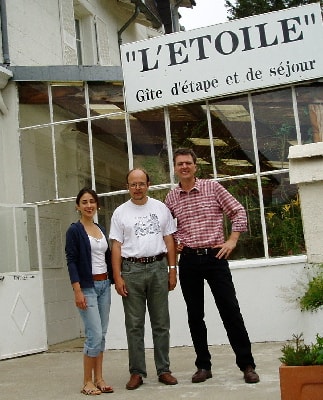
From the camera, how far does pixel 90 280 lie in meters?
5.13

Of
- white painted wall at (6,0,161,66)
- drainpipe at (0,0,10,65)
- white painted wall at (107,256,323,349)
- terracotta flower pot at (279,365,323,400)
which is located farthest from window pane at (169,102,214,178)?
terracotta flower pot at (279,365,323,400)

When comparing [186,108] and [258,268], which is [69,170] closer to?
[186,108]

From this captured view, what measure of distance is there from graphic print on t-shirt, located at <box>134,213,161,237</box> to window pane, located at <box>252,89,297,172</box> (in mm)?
2957

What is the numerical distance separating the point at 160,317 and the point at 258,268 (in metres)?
2.66

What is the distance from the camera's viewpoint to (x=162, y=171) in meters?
8.27

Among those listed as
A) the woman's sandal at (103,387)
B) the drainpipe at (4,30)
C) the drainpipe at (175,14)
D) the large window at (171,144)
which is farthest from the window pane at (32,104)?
the drainpipe at (175,14)

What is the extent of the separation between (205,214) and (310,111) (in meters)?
3.17

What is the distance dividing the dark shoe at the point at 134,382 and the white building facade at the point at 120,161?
8.47 feet

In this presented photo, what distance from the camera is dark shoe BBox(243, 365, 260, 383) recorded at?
5098 millimetres

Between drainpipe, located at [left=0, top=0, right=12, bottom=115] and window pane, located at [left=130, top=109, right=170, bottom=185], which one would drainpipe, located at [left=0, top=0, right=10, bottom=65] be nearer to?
drainpipe, located at [left=0, top=0, right=12, bottom=115]

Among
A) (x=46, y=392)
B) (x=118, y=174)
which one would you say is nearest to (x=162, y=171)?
(x=118, y=174)

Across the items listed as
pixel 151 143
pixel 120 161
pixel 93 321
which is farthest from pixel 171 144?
pixel 93 321

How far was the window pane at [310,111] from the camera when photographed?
777 centimetres

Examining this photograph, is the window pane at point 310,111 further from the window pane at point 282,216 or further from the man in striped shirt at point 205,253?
the man in striped shirt at point 205,253
